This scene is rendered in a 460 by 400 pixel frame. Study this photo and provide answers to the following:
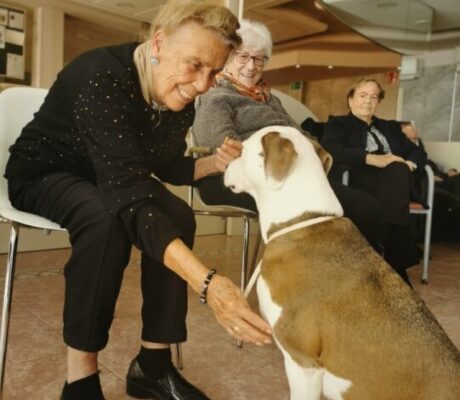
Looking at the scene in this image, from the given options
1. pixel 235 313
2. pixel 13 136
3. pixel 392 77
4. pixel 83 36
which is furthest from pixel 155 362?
pixel 83 36

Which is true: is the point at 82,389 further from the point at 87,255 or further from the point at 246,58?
the point at 246,58

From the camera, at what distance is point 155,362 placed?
1488mm

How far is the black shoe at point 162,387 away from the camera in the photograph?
4.84ft

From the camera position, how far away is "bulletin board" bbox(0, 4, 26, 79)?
310 inches

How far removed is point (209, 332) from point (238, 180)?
2.98 feet

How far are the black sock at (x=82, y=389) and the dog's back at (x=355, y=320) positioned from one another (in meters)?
0.53

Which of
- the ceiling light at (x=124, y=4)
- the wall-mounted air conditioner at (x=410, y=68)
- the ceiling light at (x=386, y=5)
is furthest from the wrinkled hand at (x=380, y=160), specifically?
the ceiling light at (x=124, y=4)

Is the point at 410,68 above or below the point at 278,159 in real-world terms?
above

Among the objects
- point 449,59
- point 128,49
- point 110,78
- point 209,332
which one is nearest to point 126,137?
point 110,78

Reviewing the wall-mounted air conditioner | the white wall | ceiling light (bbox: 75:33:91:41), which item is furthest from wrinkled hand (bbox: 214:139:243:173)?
ceiling light (bbox: 75:33:91:41)

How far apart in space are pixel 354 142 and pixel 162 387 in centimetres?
211

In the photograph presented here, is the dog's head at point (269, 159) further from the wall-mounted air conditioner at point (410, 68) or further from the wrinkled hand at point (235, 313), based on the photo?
the wall-mounted air conditioner at point (410, 68)

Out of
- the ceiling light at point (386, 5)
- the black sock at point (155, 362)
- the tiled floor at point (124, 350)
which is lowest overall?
the tiled floor at point (124, 350)

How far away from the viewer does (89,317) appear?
1.23 meters
